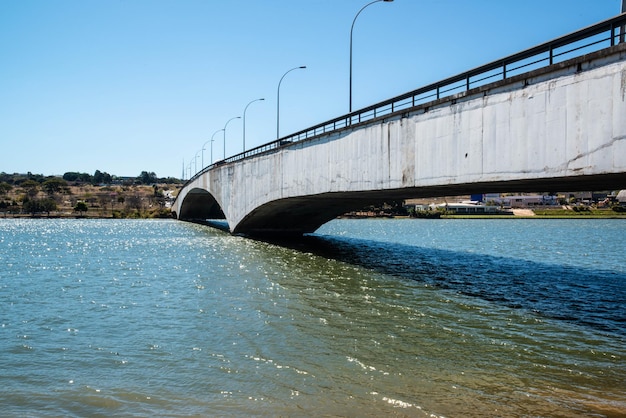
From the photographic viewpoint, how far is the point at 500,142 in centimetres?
1694

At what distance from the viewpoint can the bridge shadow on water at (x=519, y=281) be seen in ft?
53.9

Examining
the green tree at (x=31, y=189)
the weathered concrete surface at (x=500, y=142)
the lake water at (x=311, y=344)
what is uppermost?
the green tree at (x=31, y=189)

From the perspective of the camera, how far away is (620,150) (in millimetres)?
12859

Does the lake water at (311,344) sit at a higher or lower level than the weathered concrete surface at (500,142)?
lower

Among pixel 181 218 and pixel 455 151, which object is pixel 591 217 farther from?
pixel 455 151

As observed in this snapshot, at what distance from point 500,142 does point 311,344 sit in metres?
9.57

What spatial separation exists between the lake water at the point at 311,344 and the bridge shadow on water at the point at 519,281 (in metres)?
0.14

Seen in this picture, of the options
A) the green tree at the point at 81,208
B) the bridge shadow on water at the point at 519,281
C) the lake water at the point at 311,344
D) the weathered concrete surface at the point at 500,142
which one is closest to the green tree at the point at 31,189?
the green tree at the point at 81,208

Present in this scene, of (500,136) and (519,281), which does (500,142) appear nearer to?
(500,136)

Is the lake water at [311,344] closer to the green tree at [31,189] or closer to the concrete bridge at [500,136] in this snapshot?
the concrete bridge at [500,136]

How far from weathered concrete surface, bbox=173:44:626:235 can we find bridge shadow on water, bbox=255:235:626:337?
13.9 ft

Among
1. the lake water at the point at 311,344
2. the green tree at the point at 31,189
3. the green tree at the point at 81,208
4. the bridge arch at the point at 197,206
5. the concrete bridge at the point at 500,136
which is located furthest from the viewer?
the green tree at the point at 31,189

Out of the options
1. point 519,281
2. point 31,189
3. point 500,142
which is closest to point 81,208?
point 31,189

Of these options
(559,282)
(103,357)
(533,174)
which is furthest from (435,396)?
(559,282)
